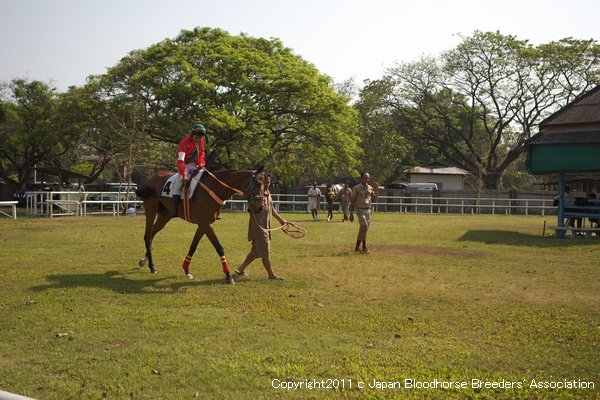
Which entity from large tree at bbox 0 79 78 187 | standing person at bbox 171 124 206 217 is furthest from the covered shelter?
large tree at bbox 0 79 78 187

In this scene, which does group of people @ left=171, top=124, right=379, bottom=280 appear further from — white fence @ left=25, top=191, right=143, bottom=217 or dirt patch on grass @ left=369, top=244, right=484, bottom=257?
white fence @ left=25, top=191, right=143, bottom=217

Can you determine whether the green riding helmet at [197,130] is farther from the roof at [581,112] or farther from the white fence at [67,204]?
the white fence at [67,204]

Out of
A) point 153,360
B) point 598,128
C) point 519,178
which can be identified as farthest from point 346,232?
point 519,178

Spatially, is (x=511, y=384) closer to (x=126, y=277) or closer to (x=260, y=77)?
(x=126, y=277)

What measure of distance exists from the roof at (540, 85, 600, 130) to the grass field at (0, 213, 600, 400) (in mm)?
8294

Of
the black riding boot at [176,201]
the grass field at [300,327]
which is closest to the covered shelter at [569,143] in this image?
the grass field at [300,327]

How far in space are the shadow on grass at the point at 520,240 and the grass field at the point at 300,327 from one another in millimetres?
4177

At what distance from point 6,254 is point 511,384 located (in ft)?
39.8

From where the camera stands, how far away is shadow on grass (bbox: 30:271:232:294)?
31.9ft

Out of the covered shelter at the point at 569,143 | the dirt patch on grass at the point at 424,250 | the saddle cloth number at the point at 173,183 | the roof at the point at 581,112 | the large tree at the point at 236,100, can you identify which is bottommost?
the dirt patch on grass at the point at 424,250

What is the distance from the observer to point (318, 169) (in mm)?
41125

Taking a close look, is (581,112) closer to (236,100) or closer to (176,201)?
(176,201)

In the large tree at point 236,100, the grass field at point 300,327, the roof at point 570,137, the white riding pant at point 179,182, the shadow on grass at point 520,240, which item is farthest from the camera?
the large tree at point 236,100

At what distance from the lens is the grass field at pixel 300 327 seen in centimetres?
538
